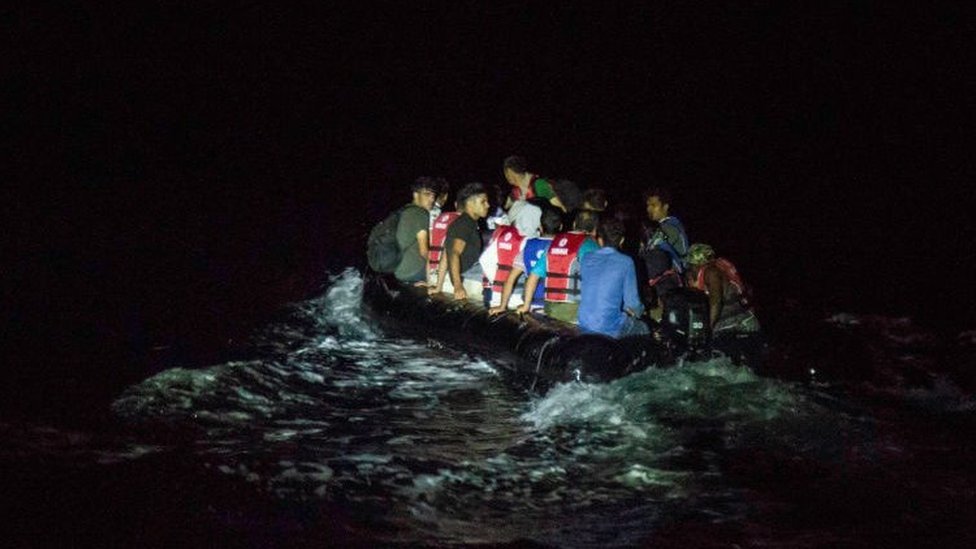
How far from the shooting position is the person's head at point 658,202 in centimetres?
919

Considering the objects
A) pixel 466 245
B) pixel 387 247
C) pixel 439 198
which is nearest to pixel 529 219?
pixel 466 245

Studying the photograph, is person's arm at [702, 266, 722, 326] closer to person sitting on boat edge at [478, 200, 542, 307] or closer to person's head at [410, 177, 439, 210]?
person sitting on boat edge at [478, 200, 542, 307]

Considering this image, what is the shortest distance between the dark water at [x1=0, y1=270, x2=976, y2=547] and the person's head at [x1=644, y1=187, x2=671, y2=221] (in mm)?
1977

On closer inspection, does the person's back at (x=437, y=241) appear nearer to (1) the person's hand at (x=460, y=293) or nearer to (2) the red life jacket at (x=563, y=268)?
(1) the person's hand at (x=460, y=293)

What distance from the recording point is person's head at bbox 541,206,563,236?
833 cm

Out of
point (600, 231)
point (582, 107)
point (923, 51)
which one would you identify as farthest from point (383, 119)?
point (600, 231)

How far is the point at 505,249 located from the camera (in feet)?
28.6

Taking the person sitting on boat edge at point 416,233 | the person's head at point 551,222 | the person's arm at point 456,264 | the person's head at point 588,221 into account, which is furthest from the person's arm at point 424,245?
the person's head at point 588,221

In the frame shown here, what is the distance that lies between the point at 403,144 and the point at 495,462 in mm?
41664

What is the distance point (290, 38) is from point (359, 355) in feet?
185

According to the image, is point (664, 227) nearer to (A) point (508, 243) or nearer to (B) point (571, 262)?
(B) point (571, 262)

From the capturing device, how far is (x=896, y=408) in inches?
309

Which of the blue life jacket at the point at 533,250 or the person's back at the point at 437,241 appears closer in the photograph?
the blue life jacket at the point at 533,250

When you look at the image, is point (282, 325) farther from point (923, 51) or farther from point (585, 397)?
point (923, 51)
